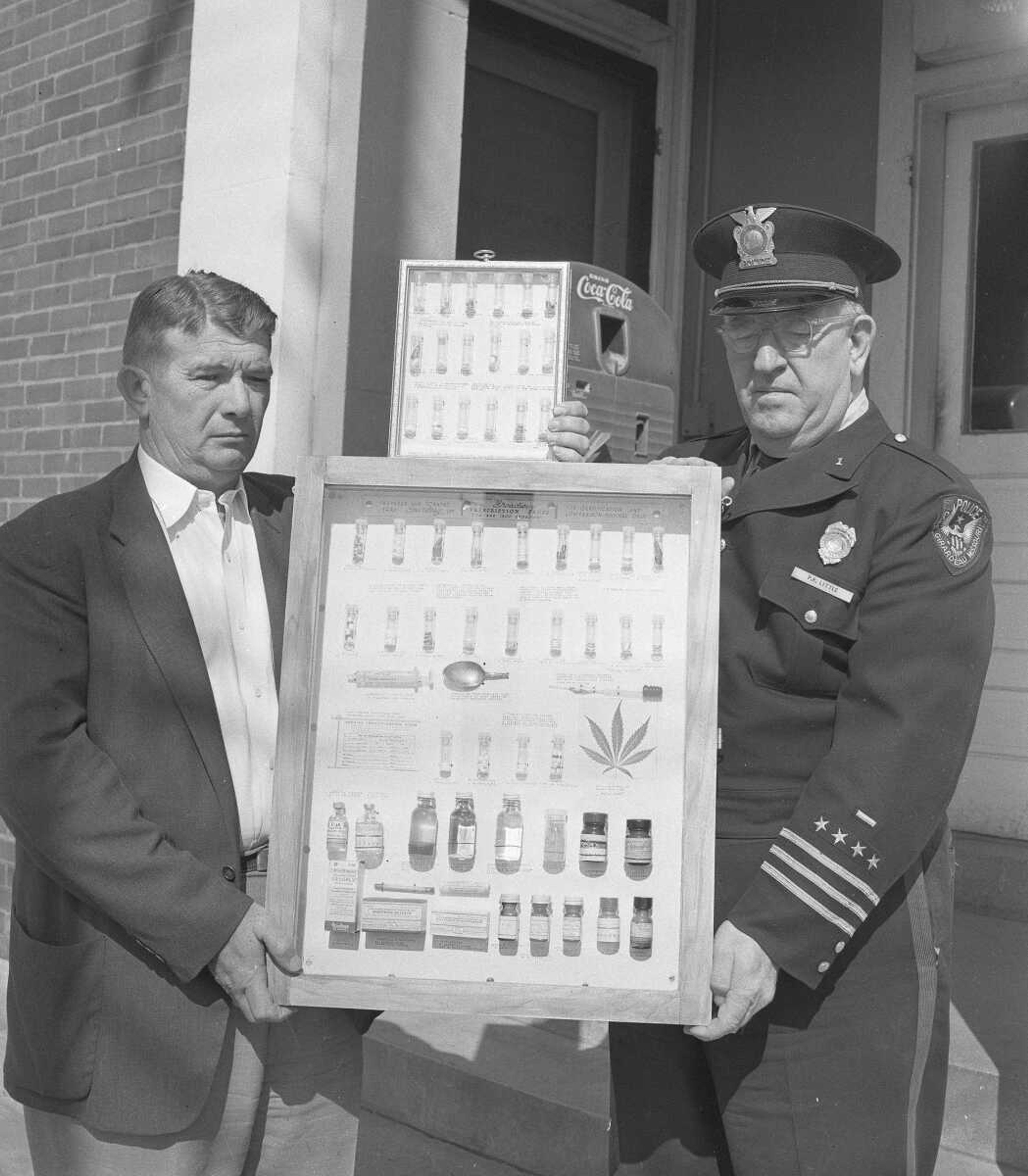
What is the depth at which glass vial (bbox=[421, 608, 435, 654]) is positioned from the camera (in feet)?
7.06

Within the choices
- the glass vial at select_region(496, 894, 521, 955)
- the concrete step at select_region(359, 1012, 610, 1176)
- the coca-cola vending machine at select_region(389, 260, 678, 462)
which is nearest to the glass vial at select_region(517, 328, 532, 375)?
the coca-cola vending machine at select_region(389, 260, 678, 462)

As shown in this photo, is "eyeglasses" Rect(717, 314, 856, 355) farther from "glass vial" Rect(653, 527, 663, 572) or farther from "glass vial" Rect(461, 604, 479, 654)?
"glass vial" Rect(461, 604, 479, 654)

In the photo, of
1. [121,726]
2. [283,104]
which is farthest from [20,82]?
[121,726]

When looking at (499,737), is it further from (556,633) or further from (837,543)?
(837,543)

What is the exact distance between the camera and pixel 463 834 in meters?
2.09

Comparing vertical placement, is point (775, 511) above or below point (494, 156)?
below

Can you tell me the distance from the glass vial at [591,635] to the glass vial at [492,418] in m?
0.61

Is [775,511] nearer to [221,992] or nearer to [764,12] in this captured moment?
[221,992]

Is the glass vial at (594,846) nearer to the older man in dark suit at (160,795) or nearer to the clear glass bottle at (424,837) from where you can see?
the clear glass bottle at (424,837)

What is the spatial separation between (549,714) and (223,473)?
701mm

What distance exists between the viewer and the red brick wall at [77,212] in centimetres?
447

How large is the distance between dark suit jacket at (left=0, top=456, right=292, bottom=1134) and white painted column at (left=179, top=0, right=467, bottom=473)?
1709 millimetres

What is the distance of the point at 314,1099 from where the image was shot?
2377 millimetres

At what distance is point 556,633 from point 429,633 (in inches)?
7.7
